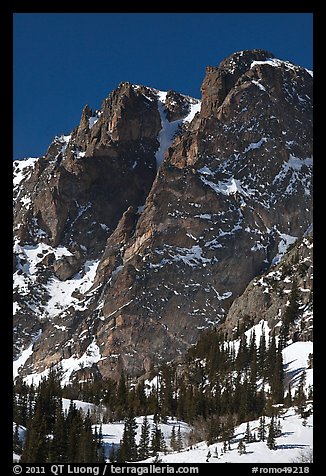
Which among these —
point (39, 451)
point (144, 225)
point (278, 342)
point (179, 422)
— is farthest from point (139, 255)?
point (39, 451)

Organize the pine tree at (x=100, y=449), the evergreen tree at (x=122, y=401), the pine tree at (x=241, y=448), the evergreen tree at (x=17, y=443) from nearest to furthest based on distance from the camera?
the pine tree at (x=241, y=448) → the evergreen tree at (x=17, y=443) → the pine tree at (x=100, y=449) → the evergreen tree at (x=122, y=401)

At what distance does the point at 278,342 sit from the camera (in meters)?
80.8

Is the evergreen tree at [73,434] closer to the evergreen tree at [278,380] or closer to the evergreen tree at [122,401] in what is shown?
the evergreen tree at [122,401]

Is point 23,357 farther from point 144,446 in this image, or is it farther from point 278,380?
point 144,446

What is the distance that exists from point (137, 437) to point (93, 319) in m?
122

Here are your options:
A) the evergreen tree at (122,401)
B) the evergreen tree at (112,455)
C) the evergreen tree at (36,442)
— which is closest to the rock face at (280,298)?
the evergreen tree at (122,401)

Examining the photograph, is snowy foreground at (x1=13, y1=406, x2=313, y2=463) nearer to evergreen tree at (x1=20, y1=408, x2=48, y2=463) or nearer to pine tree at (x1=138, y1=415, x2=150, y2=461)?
evergreen tree at (x1=20, y1=408, x2=48, y2=463)

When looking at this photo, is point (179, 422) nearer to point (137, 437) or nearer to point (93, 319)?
point (137, 437)

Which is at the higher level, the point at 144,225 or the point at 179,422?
the point at 144,225

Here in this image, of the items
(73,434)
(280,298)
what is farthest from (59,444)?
(280,298)
